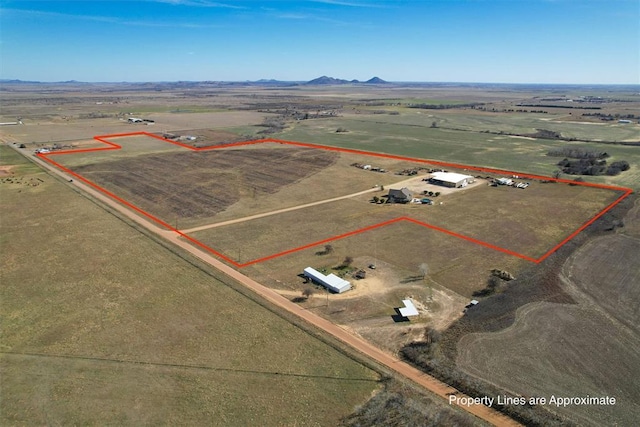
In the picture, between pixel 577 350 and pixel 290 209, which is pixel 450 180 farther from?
pixel 577 350

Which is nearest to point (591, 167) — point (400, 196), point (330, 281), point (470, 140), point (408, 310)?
point (470, 140)

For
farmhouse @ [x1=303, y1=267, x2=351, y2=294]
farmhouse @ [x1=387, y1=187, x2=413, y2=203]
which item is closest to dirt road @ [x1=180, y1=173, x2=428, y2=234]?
farmhouse @ [x1=387, y1=187, x2=413, y2=203]

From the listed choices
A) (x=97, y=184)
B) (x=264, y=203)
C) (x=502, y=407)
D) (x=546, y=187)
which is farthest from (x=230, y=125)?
(x=502, y=407)

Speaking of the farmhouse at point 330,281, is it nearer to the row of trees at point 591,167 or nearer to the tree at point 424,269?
the tree at point 424,269

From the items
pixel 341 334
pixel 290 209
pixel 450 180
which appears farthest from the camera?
pixel 450 180

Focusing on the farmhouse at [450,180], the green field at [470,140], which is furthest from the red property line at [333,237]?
the farmhouse at [450,180]

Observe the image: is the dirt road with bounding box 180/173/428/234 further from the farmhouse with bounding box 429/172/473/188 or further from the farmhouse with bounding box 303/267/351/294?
the farmhouse with bounding box 303/267/351/294
